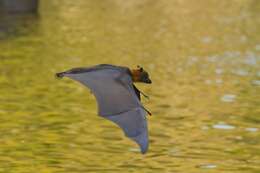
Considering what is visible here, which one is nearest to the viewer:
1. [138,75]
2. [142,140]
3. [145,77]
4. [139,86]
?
[142,140]

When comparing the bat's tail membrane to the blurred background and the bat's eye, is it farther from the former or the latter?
the blurred background

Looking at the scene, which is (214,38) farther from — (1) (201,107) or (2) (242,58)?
(1) (201,107)

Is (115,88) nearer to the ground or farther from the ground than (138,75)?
nearer to the ground

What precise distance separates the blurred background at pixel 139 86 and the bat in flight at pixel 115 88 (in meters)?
2.30

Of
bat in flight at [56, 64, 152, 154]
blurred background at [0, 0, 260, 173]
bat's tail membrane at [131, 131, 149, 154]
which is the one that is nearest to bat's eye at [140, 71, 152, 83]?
bat in flight at [56, 64, 152, 154]

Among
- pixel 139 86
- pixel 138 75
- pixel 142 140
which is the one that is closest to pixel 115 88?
pixel 138 75

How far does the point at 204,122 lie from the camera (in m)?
15.8

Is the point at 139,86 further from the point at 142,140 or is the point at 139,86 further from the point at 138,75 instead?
the point at 142,140

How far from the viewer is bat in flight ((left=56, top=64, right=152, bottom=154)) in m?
9.44

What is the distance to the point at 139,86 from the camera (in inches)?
779

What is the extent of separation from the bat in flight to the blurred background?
2.30m

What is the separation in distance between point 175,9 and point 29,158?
29268 mm

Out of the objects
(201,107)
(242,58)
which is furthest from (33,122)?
(242,58)

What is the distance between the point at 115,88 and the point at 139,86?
10024mm
